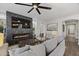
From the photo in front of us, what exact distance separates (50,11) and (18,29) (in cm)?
56

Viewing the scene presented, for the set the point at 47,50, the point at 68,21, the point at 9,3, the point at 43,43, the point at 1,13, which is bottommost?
the point at 47,50

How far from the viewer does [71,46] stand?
1667 millimetres

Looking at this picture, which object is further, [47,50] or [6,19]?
[47,50]

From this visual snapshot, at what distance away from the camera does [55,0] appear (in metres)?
1.63

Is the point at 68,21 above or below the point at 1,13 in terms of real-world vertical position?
below

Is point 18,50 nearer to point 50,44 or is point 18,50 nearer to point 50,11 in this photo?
point 50,44

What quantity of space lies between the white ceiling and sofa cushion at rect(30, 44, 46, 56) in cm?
40

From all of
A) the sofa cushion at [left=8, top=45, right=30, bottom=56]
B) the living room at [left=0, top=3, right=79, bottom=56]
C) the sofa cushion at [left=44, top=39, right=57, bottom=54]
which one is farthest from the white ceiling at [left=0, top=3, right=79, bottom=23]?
the sofa cushion at [left=8, top=45, right=30, bottom=56]

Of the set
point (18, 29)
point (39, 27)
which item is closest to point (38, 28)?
point (39, 27)

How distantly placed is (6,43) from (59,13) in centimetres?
91

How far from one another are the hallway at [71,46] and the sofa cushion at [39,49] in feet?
1.20

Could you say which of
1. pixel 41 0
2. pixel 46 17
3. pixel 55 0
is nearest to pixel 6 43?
pixel 46 17

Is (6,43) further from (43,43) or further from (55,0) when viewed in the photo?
(55,0)

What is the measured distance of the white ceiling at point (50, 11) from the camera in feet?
5.13
